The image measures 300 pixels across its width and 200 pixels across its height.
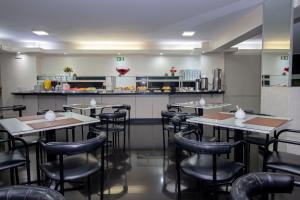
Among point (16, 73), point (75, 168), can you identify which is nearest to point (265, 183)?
point (75, 168)

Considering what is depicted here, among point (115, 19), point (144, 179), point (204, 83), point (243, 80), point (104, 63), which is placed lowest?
point (144, 179)

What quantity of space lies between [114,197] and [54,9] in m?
3.65

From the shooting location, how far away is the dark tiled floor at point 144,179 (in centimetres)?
240

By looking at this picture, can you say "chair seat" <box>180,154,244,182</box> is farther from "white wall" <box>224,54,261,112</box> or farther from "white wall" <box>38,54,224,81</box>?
"white wall" <box>38,54,224,81</box>

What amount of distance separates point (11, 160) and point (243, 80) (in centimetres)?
747

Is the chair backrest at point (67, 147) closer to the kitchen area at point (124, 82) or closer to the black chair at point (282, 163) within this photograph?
the black chair at point (282, 163)

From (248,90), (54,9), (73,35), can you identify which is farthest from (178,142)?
(248,90)

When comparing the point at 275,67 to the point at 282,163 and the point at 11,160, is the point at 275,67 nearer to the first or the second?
the point at 282,163

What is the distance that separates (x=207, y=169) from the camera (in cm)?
190

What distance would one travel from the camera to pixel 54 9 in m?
4.15

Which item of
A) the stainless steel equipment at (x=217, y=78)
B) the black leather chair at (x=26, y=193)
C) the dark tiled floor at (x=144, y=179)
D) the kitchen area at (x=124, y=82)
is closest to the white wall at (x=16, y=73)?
the kitchen area at (x=124, y=82)

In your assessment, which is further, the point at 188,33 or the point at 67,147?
the point at 188,33

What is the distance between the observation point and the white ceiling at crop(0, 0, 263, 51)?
3.88m

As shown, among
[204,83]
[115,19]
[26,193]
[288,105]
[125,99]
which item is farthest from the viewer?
[204,83]
